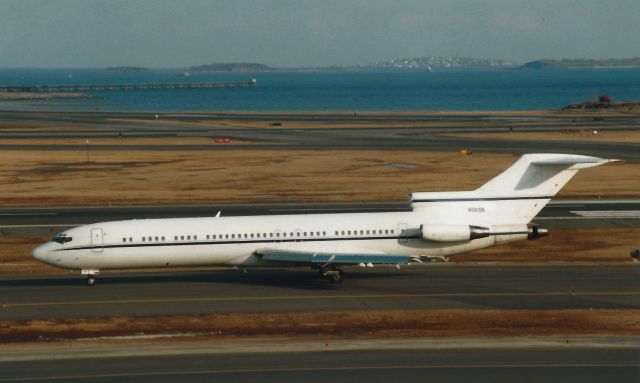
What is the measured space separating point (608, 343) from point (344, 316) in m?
10.1

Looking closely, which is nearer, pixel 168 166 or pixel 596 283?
pixel 596 283

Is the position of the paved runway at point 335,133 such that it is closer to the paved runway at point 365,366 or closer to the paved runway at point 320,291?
the paved runway at point 320,291

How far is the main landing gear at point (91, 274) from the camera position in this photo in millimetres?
41750

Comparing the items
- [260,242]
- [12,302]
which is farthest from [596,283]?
[12,302]

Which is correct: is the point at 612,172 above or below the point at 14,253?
above

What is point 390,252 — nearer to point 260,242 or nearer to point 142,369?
point 260,242

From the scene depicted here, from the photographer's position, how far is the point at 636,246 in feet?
163

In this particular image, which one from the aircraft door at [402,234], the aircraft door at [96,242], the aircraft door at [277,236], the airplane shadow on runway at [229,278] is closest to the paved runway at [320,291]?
the airplane shadow on runway at [229,278]

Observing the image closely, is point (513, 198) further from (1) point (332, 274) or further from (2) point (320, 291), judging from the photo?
(2) point (320, 291)

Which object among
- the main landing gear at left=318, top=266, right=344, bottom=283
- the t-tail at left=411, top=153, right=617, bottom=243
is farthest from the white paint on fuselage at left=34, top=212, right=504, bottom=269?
the main landing gear at left=318, top=266, right=344, bottom=283

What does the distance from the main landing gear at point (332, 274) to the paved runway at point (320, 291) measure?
0.38 meters

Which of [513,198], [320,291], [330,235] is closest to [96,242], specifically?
[320,291]

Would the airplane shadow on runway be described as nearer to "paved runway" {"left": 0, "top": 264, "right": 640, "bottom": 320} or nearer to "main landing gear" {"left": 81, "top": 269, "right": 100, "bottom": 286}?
"paved runway" {"left": 0, "top": 264, "right": 640, "bottom": 320}

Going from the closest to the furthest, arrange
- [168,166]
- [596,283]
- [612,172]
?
[596,283]
[612,172]
[168,166]
